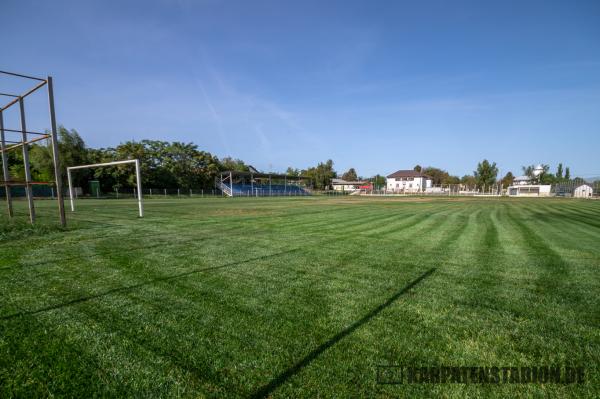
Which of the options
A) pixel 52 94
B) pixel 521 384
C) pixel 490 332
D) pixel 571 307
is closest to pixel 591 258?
pixel 571 307

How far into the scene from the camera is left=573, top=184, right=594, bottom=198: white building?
165ft

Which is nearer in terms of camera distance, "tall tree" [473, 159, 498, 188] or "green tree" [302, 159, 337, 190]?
"tall tree" [473, 159, 498, 188]

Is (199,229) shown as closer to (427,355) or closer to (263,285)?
(263,285)

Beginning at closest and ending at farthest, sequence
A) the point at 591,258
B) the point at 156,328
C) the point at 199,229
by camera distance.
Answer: the point at 156,328 < the point at 591,258 < the point at 199,229

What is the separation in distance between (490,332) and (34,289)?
6.44 meters

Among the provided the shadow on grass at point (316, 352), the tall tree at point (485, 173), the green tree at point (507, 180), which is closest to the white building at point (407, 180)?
the tall tree at point (485, 173)

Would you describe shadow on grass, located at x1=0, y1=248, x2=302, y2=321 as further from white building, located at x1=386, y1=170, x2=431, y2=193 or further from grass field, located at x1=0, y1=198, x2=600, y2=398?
white building, located at x1=386, y1=170, x2=431, y2=193

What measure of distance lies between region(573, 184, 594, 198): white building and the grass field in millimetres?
63764

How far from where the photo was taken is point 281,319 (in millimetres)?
3441

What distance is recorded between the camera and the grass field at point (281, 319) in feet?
7.89

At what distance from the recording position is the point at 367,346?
2920mm

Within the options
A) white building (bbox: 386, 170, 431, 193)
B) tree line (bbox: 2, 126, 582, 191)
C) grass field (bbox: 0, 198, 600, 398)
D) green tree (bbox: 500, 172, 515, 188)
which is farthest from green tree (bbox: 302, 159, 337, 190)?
grass field (bbox: 0, 198, 600, 398)

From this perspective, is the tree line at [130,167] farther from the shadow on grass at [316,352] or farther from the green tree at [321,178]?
the shadow on grass at [316,352]

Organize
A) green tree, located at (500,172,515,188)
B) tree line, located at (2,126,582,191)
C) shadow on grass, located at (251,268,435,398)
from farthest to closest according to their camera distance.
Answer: green tree, located at (500,172,515,188), tree line, located at (2,126,582,191), shadow on grass, located at (251,268,435,398)
